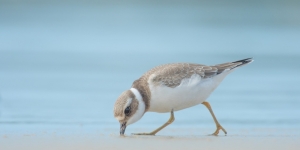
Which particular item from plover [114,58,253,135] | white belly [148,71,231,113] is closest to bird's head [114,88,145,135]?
plover [114,58,253,135]

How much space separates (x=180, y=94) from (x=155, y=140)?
3.28 ft

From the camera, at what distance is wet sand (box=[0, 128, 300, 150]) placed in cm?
743

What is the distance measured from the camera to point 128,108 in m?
8.46

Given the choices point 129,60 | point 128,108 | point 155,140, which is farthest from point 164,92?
point 129,60

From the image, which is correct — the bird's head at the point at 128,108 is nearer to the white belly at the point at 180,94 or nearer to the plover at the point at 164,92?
the plover at the point at 164,92

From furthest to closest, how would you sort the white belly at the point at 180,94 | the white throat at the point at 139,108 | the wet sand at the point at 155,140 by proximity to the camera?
1. the white belly at the point at 180,94
2. the white throat at the point at 139,108
3. the wet sand at the point at 155,140

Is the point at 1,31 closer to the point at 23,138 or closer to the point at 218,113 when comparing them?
the point at 218,113

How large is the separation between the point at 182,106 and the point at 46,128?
6.53ft

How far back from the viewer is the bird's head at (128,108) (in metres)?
8.41

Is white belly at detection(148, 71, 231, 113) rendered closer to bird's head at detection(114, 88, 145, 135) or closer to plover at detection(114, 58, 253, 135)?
plover at detection(114, 58, 253, 135)

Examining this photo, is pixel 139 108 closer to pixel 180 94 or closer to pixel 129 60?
pixel 180 94

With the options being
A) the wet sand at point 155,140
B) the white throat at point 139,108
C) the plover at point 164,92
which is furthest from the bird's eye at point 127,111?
the wet sand at point 155,140

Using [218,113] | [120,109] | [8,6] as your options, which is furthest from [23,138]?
[8,6]

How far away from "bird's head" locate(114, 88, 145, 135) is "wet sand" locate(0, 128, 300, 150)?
21 cm
